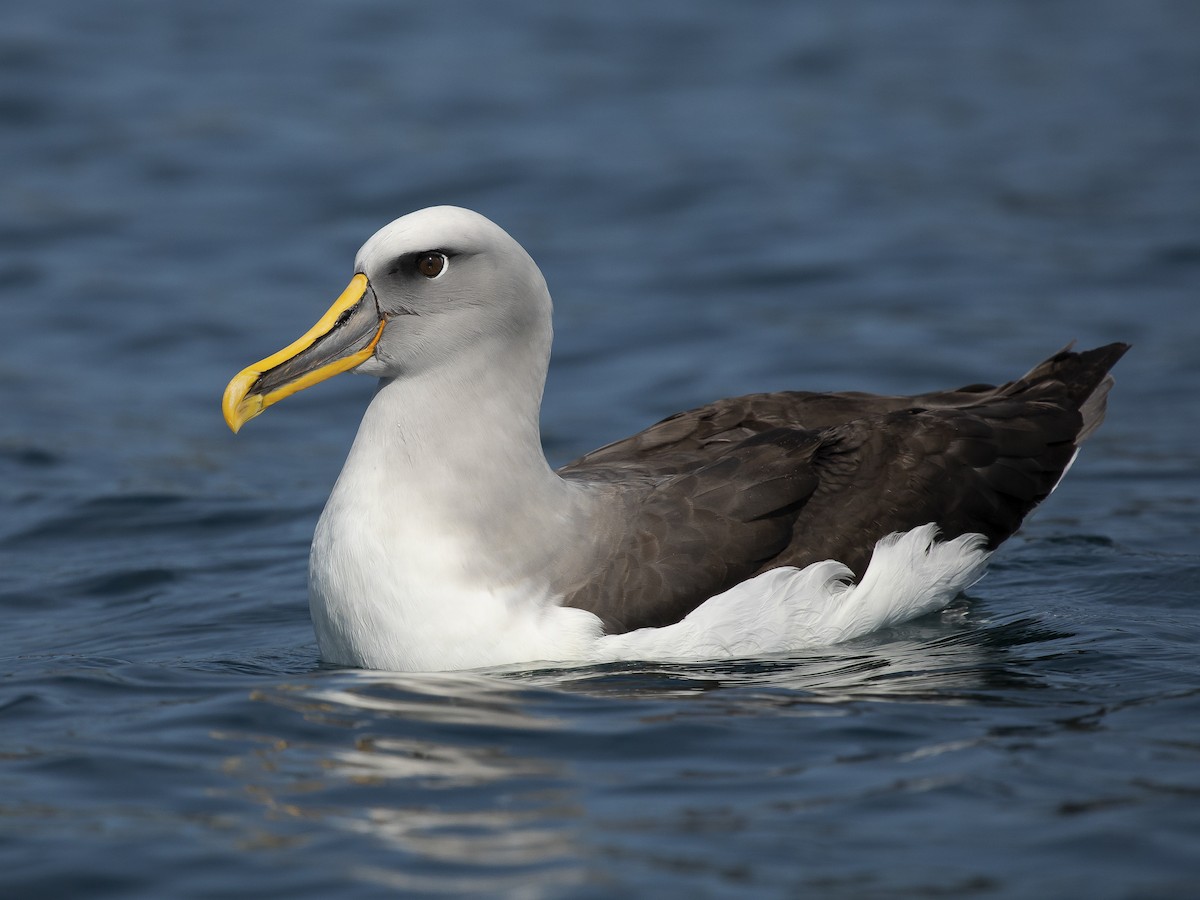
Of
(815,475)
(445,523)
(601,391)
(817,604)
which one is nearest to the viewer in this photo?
(445,523)

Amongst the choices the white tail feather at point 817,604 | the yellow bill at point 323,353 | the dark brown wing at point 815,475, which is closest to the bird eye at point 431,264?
the yellow bill at point 323,353

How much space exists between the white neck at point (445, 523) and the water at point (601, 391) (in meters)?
0.27

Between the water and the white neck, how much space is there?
27 cm

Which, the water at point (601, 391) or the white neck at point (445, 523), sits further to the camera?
the white neck at point (445, 523)

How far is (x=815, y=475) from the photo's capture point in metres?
8.49

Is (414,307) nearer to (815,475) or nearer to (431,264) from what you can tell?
(431,264)

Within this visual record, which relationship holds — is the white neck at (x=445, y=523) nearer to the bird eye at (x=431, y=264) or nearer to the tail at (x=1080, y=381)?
the bird eye at (x=431, y=264)

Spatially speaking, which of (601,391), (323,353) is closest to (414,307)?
(323,353)

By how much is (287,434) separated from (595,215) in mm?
5075

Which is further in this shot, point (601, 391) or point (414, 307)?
point (601, 391)

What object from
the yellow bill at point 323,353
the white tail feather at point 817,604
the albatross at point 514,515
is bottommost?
the white tail feather at point 817,604

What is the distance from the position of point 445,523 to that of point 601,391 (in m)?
6.03

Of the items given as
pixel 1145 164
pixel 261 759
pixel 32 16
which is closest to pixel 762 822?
pixel 261 759

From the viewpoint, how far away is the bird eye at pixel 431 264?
795 cm
